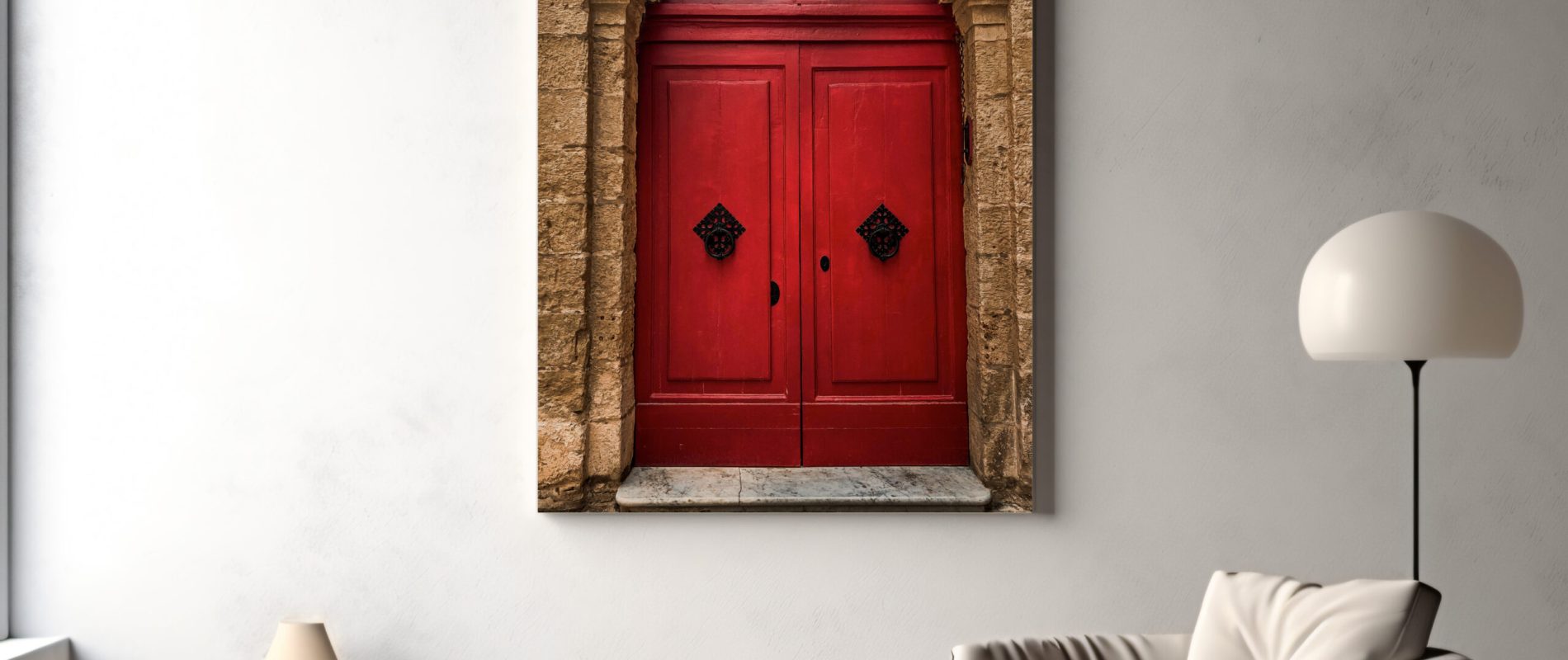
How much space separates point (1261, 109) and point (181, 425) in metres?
3.45

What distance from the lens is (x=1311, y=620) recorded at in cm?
164

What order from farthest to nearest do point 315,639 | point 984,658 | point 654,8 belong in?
point 654,8, point 315,639, point 984,658

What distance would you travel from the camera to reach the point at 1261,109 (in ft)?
9.28

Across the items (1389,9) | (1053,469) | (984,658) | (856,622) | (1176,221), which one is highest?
(1389,9)

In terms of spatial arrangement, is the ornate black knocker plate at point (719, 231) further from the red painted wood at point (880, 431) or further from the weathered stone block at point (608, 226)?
the red painted wood at point (880, 431)

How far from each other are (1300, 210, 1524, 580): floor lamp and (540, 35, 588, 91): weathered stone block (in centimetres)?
206

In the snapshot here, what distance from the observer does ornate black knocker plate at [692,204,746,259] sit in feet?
9.89

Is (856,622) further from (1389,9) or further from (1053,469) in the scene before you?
(1389,9)

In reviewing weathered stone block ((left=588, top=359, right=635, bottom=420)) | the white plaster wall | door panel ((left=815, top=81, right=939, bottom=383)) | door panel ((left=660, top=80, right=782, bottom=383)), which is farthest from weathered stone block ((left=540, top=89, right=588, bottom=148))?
door panel ((left=815, top=81, right=939, bottom=383))

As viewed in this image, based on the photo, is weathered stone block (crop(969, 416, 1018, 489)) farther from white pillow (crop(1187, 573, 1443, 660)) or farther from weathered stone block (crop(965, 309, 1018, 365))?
white pillow (crop(1187, 573, 1443, 660))

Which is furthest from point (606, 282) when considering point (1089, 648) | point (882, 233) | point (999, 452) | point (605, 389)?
point (1089, 648)

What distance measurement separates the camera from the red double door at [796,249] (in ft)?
9.93

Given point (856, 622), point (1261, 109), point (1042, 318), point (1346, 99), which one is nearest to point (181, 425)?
point (856, 622)

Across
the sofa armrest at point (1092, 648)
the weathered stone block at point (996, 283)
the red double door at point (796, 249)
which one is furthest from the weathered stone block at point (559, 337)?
the sofa armrest at point (1092, 648)
